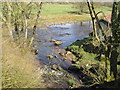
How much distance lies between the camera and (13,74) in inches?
241

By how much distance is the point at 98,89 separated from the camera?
8.10 meters

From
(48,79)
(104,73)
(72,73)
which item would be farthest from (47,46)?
(104,73)

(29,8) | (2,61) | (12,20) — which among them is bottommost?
(2,61)

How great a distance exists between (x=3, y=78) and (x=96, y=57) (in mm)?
8593

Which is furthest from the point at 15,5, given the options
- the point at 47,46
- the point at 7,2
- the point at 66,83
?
the point at 66,83

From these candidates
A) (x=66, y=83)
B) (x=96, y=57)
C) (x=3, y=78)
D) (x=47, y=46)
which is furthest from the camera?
(x=47, y=46)

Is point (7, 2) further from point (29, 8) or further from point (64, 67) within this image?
point (64, 67)

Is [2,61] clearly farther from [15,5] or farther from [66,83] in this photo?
[15,5]

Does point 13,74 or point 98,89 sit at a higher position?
point 13,74

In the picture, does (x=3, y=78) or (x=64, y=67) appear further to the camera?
(x=64, y=67)

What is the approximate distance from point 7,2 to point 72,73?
258 inches

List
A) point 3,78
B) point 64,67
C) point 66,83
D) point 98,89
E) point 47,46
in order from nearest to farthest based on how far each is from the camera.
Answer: point 3,78 < point 98,89 < point 66,83 < point 64,67 < point 47,46

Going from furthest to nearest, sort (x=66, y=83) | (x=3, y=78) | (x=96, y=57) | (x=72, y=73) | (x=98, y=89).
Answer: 1. (x=96, y=57)
2. (x=72, y=73)
3. (x=66, y=83)
4. (x=98, y=89)
5. (x=3, y=78)

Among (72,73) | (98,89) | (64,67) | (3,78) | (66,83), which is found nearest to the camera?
(3,78)
